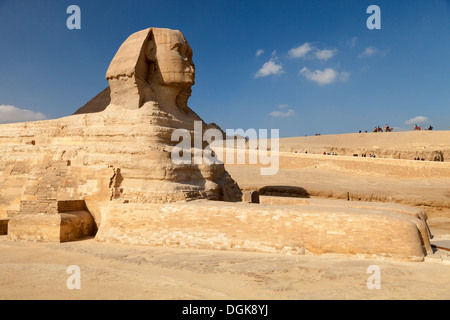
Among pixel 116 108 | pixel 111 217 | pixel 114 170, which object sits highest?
pixel 116 108

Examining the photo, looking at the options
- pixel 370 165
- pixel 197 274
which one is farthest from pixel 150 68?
pixel 370 165

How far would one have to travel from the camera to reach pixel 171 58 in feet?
23.1

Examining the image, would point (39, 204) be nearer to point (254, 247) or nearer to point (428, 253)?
point (254, 247)

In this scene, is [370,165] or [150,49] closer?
[150,49]

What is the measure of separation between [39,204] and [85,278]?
290 cm

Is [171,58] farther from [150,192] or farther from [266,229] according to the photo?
[266,229]

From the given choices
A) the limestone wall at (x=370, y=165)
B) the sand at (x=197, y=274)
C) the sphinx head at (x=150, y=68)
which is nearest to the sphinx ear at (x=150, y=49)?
the sphinx head at (x=150, y=68)

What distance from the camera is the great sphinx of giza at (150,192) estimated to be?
184 inches

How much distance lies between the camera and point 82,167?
20.9 feet

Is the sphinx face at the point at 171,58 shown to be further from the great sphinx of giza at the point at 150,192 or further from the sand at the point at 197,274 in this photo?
the sand at the point at 197,274

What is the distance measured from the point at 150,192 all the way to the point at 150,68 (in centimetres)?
330

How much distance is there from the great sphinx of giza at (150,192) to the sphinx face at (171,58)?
24 millimetres

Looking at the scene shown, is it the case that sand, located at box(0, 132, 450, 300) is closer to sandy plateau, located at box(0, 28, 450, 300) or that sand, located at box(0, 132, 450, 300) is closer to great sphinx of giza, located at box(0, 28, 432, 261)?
sandy plateau, located at box(0, 28, 450, 300)
